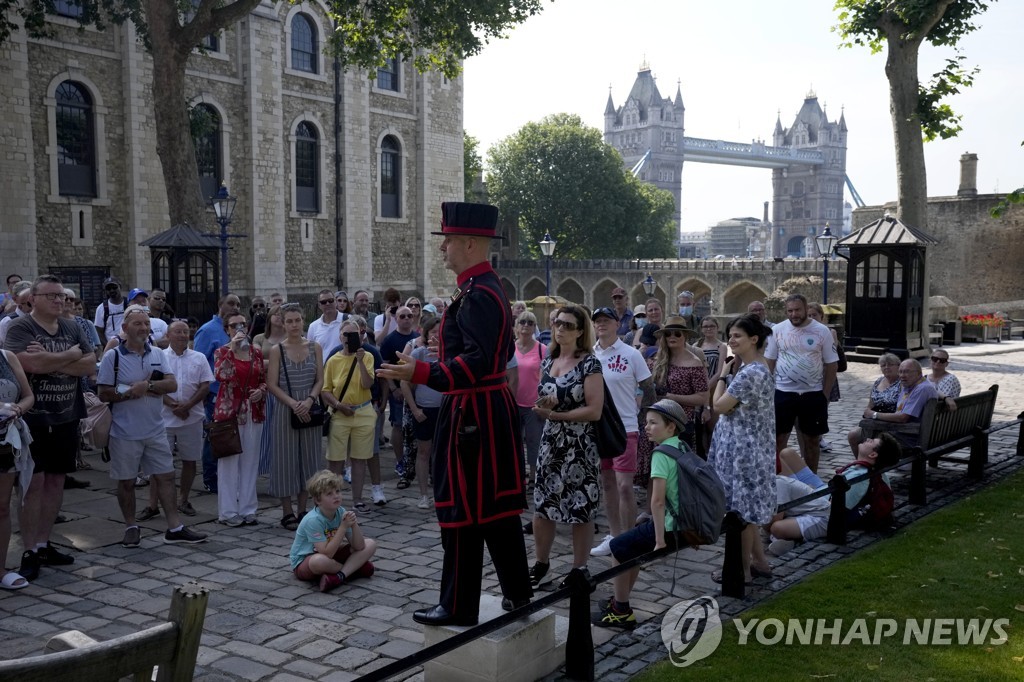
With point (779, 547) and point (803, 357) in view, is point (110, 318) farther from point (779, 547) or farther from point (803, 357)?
point (779, 547)

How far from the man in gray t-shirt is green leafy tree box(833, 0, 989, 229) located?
1799 centimetres

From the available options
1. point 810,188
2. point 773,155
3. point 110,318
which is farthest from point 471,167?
point 810,188

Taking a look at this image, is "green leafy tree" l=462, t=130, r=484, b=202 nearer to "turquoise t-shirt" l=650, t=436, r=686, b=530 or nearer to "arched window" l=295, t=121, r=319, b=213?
"arched window" l=295, t=121, r=319, b=213

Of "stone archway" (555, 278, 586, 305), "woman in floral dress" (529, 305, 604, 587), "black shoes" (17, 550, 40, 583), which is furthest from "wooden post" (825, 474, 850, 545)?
"stone archway" (555, 278, 586, 305)

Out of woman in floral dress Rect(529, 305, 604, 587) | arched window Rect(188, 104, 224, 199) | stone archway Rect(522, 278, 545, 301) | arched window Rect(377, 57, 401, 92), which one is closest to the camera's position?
woman in floral dress Rect(529, 305, 604, 587)

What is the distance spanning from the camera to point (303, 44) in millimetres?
29219

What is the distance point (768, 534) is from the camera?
683 cm

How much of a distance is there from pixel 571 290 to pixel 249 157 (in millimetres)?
34432

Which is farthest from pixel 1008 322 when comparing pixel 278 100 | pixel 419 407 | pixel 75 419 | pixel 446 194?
pixel 75 419

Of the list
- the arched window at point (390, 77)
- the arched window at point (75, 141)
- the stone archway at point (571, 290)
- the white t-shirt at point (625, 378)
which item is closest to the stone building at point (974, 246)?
the arched window at point (390, 77)

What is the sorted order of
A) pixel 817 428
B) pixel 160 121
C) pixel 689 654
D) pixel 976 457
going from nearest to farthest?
1. pixel 689 654
2. pixel 817 428
3. pixel 976 457
4. pixel 160 121

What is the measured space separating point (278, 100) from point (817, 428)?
23541mm

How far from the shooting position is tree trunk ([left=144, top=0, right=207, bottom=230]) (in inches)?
641

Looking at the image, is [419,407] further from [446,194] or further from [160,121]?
[446,194]
